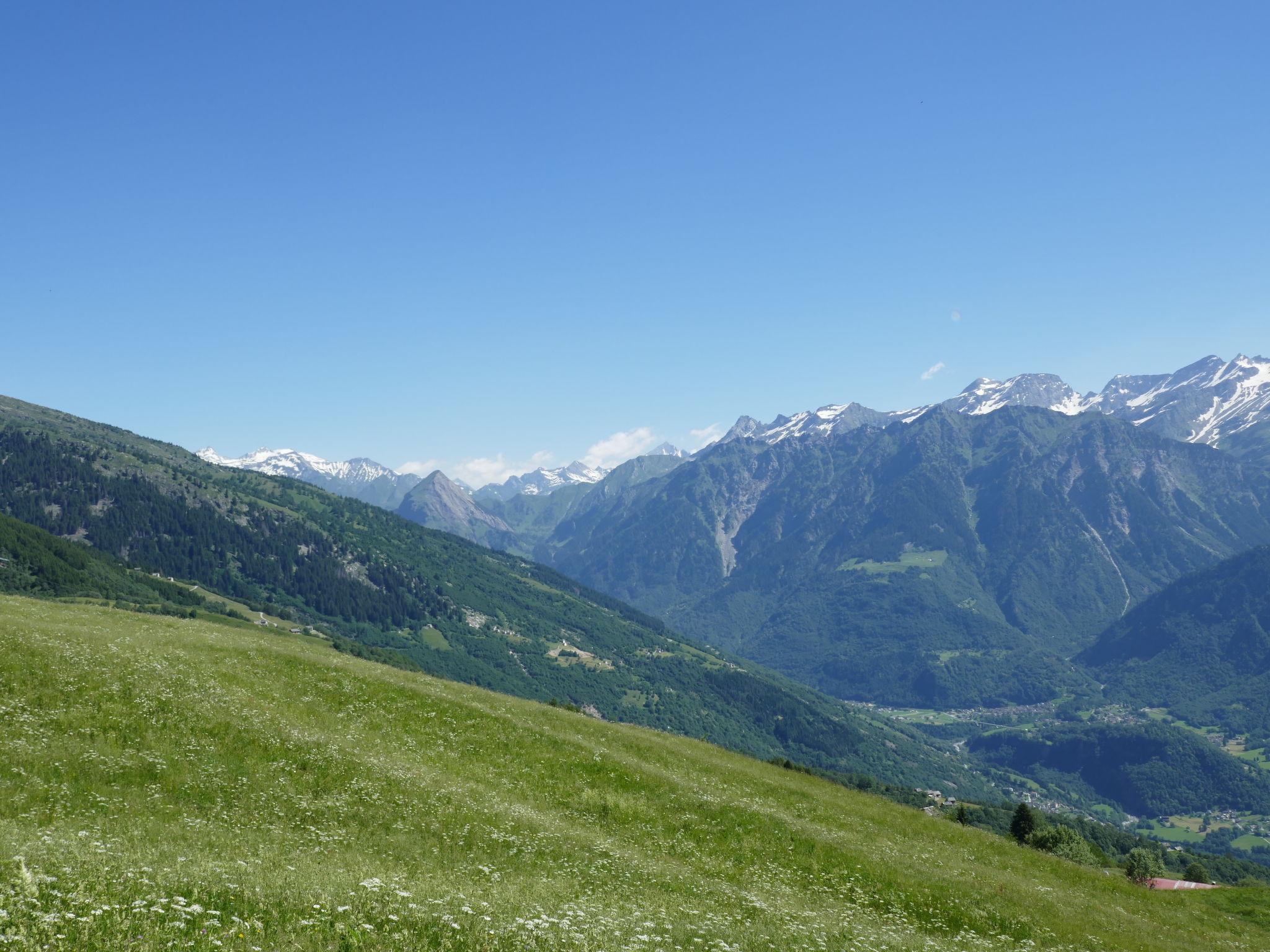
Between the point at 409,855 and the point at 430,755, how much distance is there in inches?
568

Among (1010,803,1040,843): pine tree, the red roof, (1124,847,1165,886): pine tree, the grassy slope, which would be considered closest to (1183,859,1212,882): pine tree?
the red roof

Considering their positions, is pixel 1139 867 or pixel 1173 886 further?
pixel 1173 886

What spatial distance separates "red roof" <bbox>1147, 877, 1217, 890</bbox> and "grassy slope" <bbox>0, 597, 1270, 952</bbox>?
3746mm

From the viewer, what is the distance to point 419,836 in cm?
2819

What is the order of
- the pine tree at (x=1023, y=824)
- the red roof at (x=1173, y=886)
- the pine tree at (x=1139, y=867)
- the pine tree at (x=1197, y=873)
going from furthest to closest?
the pine tree at (x=1197, y=873)
the pine tree at (x=1023, y=824)
the pine tree at (x=1139, y=867)
the red roof at (x=1173, y=886)

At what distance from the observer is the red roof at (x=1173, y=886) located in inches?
2035

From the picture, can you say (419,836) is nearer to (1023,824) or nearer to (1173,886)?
(1023,824)

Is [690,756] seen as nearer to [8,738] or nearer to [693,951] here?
[693,951]

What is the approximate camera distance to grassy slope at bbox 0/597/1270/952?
51.9 feet

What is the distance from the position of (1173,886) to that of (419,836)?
203ft

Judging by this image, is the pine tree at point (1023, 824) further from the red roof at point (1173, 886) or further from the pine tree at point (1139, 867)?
the red roof at point (1173, 886)

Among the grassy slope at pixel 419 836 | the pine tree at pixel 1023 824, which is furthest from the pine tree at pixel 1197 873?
the grassy slope at pixel 419 836

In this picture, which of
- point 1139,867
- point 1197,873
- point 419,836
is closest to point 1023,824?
point 1139,867

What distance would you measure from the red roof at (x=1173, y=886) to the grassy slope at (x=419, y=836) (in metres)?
3.75
